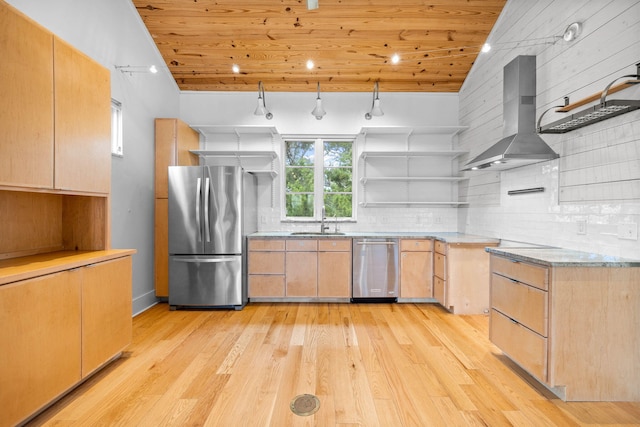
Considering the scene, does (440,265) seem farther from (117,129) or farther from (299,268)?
(117,129)

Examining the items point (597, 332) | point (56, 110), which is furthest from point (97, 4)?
point (597, 332)

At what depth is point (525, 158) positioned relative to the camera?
2645 mm

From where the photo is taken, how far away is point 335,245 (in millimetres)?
3914

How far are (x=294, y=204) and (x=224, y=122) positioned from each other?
1.60 meters

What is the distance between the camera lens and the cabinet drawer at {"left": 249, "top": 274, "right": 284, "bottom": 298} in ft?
12.8

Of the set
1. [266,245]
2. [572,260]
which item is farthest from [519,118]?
[266,245]

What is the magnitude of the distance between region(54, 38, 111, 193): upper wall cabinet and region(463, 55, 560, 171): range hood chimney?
10.6 ft

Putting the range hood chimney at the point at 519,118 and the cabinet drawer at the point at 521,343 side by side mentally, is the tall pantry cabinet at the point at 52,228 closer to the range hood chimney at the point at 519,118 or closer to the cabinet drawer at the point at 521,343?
the cabinet drawer at the point at 521,343

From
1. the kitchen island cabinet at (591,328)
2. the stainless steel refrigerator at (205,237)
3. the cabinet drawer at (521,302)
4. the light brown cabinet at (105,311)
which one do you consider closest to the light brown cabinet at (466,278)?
the cabinet drawer at (521,302)

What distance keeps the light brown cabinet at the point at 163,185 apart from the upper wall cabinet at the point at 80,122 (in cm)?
153

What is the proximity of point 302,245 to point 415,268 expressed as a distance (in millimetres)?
1452

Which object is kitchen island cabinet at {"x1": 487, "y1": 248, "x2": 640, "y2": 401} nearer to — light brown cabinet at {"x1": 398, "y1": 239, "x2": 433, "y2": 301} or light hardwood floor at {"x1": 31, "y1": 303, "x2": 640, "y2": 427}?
light hardwood floor at {"x1": 31, "y1": 303, "x2": 640, "y2": 427}

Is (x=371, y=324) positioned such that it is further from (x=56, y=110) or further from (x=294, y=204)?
(x=56, y=110)

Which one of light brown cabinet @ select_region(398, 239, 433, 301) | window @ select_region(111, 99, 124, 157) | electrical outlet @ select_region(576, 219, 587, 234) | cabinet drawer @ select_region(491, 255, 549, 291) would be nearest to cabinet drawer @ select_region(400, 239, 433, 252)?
light brown cabinet @ select_region(398, 239, 433, 301)
